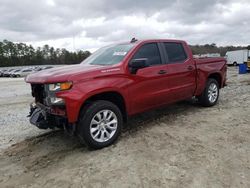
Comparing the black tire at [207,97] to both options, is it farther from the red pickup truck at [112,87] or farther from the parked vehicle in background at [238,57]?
the parked vehicle in background at [238,57]

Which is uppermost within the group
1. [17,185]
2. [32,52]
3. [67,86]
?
[32,52]

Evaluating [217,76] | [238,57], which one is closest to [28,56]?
[238,57]

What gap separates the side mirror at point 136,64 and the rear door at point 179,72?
100 cm

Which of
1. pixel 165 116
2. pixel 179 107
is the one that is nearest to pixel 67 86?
pixel 165 116

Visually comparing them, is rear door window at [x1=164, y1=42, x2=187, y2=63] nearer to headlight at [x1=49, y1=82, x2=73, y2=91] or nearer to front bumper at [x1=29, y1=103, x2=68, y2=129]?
headlight at [x1=49, y1=82, x2=73, y2=91]

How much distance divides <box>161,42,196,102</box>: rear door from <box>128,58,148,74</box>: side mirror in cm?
100

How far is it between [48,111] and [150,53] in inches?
93.7

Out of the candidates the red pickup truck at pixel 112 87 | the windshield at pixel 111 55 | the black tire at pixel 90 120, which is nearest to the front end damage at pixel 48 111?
the red pickup truck at pixel 112 87

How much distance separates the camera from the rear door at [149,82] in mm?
4535

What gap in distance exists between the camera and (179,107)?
6.74 metres

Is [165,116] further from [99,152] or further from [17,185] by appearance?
[17,185]

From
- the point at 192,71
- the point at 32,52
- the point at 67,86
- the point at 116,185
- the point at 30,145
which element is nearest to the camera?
the point at 116,185

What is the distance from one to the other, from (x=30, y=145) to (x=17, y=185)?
1.47 m

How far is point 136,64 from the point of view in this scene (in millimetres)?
4277
